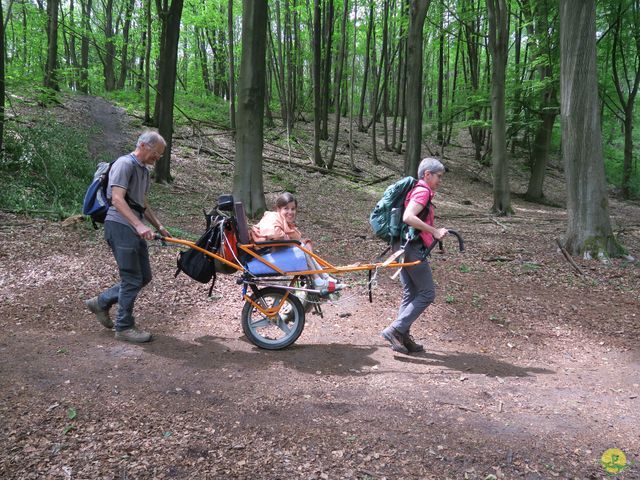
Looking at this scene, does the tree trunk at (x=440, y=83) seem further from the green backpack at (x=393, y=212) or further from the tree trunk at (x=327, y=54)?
the green backpack at (x=393, y=212)

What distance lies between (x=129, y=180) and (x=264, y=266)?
1503 millimetres

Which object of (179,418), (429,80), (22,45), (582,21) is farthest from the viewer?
(429,80)

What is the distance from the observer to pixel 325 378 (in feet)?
14.1

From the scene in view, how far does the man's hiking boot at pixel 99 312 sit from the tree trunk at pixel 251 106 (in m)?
5.52

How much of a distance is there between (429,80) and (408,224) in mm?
36142

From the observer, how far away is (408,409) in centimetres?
375

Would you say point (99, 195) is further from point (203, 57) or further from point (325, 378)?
point (203, 57)

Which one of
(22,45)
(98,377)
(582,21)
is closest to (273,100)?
(22,45)

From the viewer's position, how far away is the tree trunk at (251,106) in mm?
9703

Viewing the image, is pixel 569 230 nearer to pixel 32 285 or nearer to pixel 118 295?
pixel 118 295

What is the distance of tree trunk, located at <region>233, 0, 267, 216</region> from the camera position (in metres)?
9.70

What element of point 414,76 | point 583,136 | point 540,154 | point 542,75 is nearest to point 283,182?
point 414,76

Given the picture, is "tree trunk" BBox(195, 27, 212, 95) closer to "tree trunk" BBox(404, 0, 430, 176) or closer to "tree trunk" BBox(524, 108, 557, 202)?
"tree trunk" BBox(524, 108, 557, 202)

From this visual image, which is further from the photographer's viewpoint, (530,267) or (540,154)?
(540,154)
